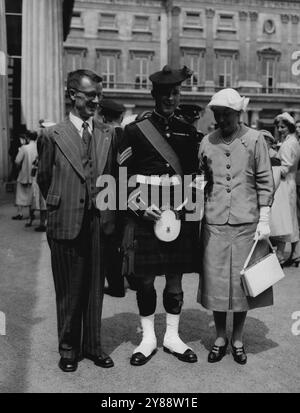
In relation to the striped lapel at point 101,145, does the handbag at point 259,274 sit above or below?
below

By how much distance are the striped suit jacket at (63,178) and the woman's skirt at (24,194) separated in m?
8.32

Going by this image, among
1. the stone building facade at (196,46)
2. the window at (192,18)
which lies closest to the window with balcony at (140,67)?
the stone building facade at (196,46)

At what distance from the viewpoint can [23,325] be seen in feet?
16.2

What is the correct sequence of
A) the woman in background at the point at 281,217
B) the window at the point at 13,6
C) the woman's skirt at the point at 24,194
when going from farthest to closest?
the window at the point at 13,6 → the woman's skirt at the point at 24,194 → the woman in background at the point at 281,217

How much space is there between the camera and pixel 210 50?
47719mm

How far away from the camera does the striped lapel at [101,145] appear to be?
12.8 feet

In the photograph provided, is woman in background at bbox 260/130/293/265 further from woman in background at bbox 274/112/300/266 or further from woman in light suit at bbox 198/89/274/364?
woman in light suit at bbox 198/89/274/364

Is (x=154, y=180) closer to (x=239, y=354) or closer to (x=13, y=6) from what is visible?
(x=239, y=354)

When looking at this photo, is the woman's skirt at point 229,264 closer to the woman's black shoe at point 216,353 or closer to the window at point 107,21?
the woman's black shoe at point 216,353

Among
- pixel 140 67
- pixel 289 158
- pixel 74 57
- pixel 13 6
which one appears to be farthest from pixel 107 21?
pixel 289 158

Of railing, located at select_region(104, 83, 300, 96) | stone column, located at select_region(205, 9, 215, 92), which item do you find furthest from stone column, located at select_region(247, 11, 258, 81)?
stone column, located at select_region(205, 9, 215, 92)

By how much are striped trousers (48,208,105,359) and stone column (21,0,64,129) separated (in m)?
11.1

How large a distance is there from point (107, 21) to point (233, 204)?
45354 millimetres

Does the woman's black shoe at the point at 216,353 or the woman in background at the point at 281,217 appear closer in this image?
the woman's black shoe at the point at 216,353
